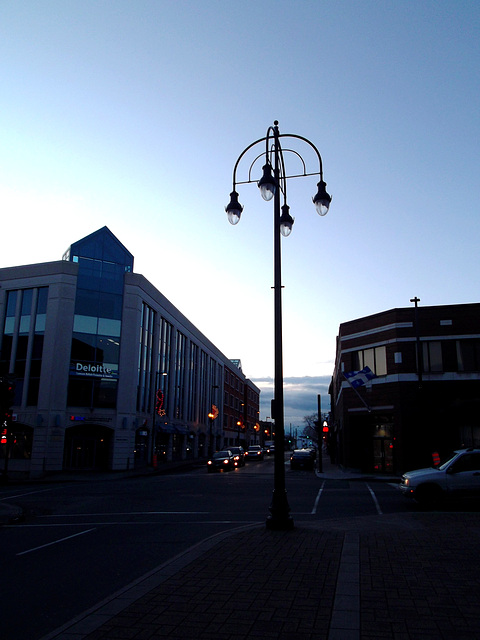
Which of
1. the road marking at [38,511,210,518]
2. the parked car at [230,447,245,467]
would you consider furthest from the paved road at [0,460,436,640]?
the parked car at [230,447,245,467]

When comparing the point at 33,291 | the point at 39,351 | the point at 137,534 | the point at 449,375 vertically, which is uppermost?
the point at 33,291

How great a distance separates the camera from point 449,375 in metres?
31.6

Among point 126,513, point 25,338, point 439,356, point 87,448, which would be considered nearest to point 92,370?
point 25,338

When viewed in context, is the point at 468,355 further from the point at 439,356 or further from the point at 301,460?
the point at 301,460

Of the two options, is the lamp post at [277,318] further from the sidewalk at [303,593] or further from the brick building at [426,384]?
the brick building at [426,384]

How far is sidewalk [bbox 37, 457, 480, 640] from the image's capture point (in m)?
5.36

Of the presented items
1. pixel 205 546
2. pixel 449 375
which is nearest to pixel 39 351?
pixel 449 375

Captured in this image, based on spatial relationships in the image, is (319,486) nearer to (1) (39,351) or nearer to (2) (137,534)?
(2) (137,534)

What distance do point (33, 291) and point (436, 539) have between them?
36256 millimetres

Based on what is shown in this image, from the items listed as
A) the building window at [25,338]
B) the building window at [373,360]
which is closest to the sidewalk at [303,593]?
the building window at [373,360]

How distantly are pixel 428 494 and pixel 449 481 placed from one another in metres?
0.72

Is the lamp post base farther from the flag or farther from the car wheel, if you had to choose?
the flag

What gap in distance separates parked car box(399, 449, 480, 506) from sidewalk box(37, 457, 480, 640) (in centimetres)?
530

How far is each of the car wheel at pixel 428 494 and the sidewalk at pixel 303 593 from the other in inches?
209
